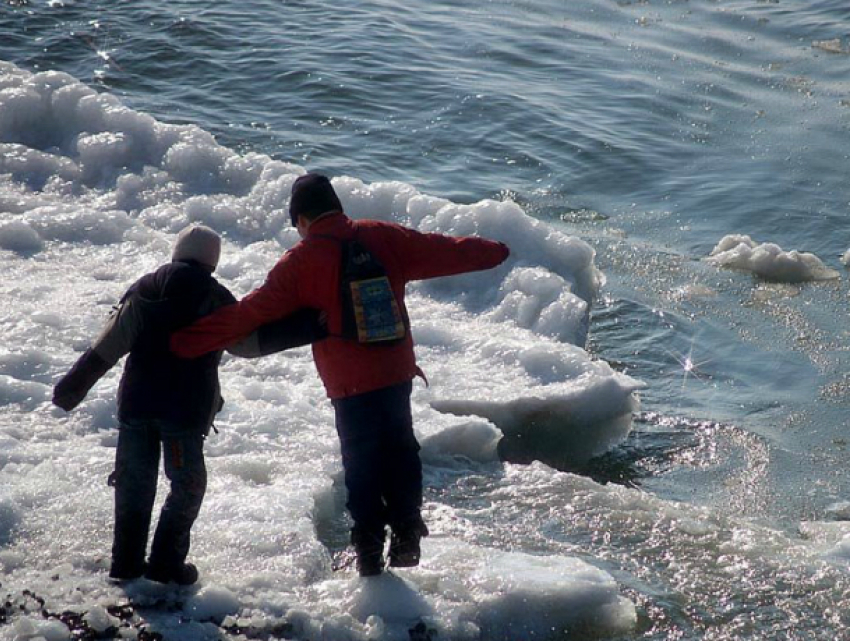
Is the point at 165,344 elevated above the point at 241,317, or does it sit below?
below

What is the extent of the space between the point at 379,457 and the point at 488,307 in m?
4.22

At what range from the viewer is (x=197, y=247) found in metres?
5.00

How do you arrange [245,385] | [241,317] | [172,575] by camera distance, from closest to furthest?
[241,317] < [172,575] < [245,385]

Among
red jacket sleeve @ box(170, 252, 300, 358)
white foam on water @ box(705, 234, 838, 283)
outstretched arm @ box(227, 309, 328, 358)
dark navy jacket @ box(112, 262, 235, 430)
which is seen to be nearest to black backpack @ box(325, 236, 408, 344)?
outstretched arm @ box(227, 309, 328, 358)

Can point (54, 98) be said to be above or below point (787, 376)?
above

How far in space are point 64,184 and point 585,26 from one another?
11.3 meters

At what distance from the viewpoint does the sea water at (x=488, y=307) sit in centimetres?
539

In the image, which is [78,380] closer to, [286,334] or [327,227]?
[286,334]

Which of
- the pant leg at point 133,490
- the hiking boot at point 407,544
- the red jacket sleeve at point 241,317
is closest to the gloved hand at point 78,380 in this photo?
the pant leg at point 133,490

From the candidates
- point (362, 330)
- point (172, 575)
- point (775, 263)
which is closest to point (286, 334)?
point (362, 330)

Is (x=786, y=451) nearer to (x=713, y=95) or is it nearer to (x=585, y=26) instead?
(x=713, y=95)

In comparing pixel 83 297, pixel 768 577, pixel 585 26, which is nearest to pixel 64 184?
pixel 83 297

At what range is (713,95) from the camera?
16.0 m

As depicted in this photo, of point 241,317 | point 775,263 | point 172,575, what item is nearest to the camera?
point 241,317
